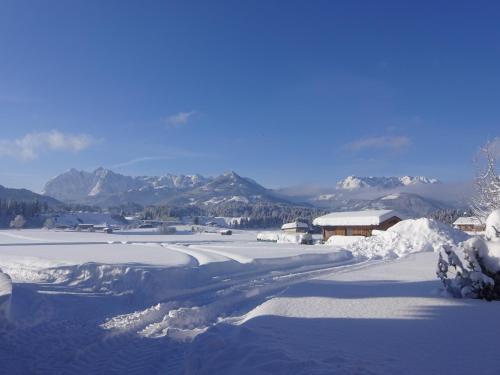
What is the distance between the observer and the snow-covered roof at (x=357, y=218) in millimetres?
49500

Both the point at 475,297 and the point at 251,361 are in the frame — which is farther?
the point at 475,297

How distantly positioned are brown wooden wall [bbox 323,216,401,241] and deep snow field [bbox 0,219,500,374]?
32.9 metres

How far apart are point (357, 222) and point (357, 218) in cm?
54

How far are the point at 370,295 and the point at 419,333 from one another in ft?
14.7

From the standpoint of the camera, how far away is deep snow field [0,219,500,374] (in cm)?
704

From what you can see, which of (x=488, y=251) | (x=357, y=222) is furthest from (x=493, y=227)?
(x=357, y=222)

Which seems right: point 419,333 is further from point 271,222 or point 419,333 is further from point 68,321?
point 271,222

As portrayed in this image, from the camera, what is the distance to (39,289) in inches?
602

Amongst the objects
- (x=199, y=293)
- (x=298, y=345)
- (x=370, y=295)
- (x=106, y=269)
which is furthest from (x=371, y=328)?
(x=106, y=269)

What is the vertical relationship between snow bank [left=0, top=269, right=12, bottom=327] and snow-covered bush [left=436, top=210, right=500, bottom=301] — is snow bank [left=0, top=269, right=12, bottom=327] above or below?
below

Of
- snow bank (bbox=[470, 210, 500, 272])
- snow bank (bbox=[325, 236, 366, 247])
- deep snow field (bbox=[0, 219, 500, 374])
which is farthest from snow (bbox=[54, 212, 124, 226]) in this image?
snow bank (bbox=[470, 210, 500, 272])

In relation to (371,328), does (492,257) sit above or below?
Result: above

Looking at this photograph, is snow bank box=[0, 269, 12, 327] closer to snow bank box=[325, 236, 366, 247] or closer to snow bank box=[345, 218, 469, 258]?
snow bank box=[345, 218, 469, 258]

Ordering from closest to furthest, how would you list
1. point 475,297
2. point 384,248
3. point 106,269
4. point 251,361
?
point 251,361 < point 475,297 < point 106,269 < point 384,248
